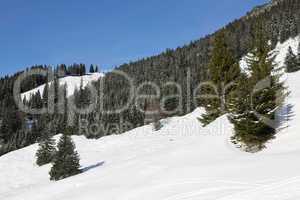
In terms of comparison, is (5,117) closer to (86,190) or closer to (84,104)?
(84,104)

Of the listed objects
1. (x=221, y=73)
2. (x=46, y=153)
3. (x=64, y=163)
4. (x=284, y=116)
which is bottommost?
(x=64, y=163)

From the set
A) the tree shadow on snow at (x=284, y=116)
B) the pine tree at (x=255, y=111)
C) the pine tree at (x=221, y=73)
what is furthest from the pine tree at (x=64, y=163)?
the tree shadow on snow at (x=284, y=116)

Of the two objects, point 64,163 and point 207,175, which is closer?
point 207,175

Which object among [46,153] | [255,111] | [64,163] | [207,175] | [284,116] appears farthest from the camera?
[46,153]

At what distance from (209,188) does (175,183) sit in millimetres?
2556

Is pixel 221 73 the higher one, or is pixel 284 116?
pixel 221 73

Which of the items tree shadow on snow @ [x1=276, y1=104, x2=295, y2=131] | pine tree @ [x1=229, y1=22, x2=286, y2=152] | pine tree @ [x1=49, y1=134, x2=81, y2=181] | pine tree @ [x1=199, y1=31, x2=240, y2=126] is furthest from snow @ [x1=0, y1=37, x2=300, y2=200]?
pine tree @ [x1=49, y1=134, x2=81, y2=181]

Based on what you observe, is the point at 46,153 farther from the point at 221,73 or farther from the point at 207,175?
the point at 207,175

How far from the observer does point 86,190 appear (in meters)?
22.7

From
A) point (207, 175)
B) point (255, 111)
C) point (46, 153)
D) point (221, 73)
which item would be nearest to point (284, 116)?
point (255, 111)

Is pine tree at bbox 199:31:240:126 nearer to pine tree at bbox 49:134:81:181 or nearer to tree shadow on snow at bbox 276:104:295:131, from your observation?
tree shadow on snow at bbox 276:104:295:131

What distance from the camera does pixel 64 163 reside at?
4381cm

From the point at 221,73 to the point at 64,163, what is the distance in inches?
720

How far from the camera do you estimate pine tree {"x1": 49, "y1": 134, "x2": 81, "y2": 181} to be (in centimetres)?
4331
